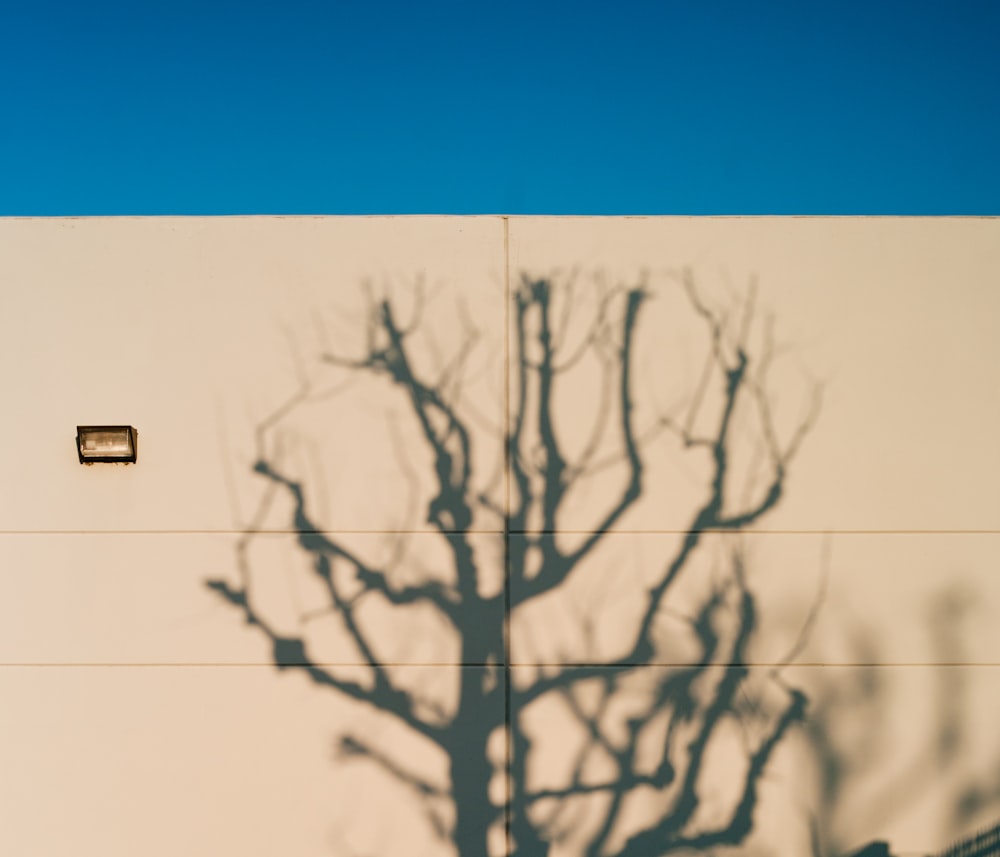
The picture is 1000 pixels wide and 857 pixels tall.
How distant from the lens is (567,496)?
4348 mm

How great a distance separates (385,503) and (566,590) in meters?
1.12

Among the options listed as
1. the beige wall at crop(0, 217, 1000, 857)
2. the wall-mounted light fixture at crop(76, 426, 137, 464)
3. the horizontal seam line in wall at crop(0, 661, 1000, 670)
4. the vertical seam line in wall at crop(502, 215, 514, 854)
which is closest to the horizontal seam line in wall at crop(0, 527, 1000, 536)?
the beige wall at crop(0, 217, 1000, 857)

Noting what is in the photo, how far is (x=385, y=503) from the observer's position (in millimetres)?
4332

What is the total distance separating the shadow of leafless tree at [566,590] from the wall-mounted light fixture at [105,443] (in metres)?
0.72

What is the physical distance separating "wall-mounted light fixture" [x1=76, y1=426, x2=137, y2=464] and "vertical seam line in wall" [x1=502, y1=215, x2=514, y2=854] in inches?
82.3

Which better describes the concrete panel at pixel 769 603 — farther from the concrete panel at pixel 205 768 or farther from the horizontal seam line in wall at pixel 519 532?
the concrete panel at pixel 205 768

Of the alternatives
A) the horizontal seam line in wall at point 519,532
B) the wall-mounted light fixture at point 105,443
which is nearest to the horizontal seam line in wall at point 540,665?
the horizontal seam line in wall at point 519,532

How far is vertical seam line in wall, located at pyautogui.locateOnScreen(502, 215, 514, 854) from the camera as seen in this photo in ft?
13.8

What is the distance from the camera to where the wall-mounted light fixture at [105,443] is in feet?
14.1

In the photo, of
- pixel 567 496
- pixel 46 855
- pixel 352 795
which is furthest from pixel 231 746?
pixel 567 496

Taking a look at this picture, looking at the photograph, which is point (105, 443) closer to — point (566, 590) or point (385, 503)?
point (385, 503)

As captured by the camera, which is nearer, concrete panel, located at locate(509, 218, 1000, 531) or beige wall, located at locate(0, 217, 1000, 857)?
beige wall, located at locate(0, 217, 1000, 857)

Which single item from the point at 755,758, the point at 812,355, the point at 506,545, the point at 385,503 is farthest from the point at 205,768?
the point at 812,355

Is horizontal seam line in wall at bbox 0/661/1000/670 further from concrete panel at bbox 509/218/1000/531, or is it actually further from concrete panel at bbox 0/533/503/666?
concrete panel at bbox 509/218/1000/531
